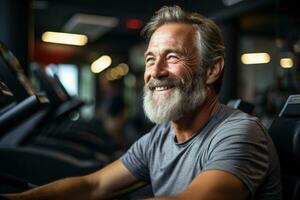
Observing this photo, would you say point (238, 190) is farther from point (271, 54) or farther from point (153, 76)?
point (271, 54)

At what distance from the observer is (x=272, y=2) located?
4.08 meters

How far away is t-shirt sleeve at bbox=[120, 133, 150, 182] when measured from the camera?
72.1 inches

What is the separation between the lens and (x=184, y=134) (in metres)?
1.65

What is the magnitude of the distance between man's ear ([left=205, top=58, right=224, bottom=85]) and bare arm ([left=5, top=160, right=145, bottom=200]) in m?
0.54

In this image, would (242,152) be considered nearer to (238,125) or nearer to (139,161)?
(238,125)

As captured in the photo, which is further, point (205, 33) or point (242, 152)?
point (205, 33)

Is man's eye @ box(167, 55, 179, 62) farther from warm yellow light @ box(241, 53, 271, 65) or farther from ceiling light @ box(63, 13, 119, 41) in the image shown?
ceiling light @ box(63, 13, 119, 41)

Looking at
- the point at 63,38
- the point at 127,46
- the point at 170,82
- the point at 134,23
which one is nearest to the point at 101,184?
the point at 170,82

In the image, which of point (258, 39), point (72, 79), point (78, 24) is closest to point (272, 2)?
point (258, 39)

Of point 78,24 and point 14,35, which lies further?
point 78,24

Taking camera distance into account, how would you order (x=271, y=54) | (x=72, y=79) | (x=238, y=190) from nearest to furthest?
(x=238, y=190) → (x=271, y=54) → (x=72, y=79)

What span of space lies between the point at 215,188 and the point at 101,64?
10841 millimetres

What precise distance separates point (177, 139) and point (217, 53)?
36 cm

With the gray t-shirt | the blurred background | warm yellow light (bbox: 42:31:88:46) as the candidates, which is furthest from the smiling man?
warm yellow light (bbox: 42:31:88:46)
